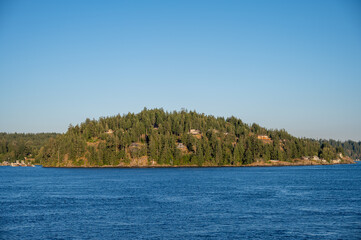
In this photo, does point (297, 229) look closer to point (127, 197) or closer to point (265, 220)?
point (265, 220)

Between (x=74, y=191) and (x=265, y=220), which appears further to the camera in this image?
(x=74, y=191)

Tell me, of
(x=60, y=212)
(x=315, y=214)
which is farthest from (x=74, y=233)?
(x=315, y=214)

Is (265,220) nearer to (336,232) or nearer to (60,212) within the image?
(336,232)

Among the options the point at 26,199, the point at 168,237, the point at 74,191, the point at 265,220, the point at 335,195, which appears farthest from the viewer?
the point at 74,191

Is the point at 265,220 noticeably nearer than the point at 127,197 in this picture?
Yes

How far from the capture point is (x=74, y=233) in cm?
4644

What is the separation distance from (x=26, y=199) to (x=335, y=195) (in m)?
71.6

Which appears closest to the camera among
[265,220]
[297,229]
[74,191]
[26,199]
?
[297,229]

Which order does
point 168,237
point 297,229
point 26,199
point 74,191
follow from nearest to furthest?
1. point 168,237
2. point 297,229
3. point 26,199
4. point 74,191

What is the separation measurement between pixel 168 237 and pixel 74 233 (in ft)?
42.0

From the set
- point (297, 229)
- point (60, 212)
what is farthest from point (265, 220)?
point (60, 212)

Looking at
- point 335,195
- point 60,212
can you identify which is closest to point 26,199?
point 60,212

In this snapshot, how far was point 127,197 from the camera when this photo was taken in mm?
80188

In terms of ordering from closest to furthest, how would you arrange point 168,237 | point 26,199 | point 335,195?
1. point 168,237
2. point 26,199
3. point 335,195
